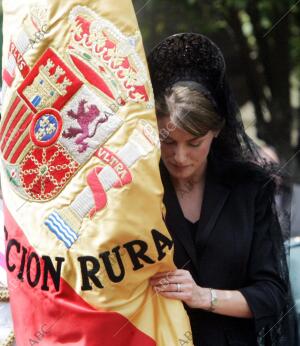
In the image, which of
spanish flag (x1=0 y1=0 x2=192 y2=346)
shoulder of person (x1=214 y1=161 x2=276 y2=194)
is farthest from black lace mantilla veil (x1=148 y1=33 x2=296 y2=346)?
spanish flag (x1=0 y1=0 x2=192 y2=346)

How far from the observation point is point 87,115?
2082 millimetres

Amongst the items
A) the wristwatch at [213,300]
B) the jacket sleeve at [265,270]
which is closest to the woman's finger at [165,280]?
the wristwatch at [213,300]

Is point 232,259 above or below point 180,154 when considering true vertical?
below

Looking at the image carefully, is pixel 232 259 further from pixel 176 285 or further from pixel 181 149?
pixel 181 149

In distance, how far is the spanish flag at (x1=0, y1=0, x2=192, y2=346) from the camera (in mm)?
2062

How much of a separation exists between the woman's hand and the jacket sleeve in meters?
0.19

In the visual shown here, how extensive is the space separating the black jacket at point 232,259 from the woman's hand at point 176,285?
12cm

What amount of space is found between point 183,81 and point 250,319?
743mm

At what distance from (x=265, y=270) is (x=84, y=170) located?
65 centimetres

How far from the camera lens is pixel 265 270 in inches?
92.8

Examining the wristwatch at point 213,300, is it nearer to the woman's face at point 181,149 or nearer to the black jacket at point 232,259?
the black jacket at point 232,259

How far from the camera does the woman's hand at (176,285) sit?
86.4 inches

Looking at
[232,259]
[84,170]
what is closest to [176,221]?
[232,259]

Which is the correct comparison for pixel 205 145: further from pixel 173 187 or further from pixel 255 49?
pixel 255 49
